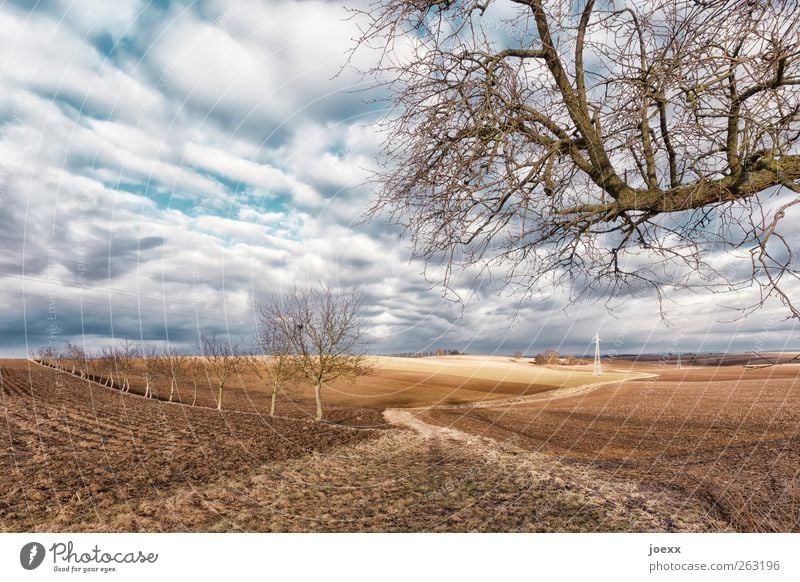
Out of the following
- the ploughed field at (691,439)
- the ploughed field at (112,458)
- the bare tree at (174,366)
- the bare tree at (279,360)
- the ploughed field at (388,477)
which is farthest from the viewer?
the bare tree at (174,366)

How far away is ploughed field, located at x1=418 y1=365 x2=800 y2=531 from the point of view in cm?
519

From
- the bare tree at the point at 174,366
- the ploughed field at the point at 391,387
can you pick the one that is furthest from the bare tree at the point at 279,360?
the bare tree at the point at 174,366

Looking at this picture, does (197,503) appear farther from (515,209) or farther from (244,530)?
(515,209)

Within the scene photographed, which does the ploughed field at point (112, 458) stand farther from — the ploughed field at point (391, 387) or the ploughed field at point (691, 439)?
the ploughed field at point (391, 387)

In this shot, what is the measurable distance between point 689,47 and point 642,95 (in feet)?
2.45

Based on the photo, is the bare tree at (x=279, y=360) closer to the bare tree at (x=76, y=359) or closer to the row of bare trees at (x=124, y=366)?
the row of bare trees at (x=124, y=366)

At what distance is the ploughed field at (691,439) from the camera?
5191 mm

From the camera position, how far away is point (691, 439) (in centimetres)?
1284

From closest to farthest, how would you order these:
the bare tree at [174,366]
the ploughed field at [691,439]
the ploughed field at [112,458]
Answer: the ploughed field at [691,439], the ploughed field at [112,458], the bare tree at [174,366]

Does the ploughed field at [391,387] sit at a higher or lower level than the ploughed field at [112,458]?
lower

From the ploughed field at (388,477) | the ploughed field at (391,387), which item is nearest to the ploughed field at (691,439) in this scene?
the ploughed field at (388,477)

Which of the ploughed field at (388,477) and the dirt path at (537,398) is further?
the dirt path at (537,398)

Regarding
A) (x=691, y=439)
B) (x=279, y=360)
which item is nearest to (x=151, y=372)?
(x=279, y=360)
